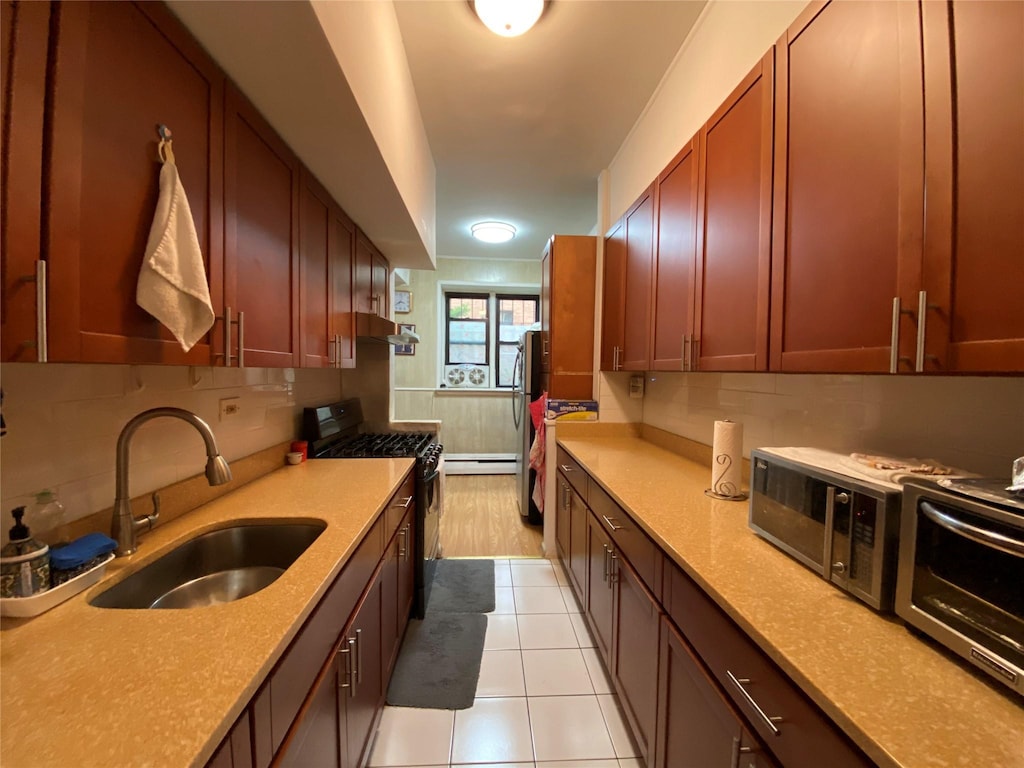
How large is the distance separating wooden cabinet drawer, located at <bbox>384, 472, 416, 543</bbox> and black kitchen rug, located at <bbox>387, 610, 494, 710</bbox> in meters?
0.67

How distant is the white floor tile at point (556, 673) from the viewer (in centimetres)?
171

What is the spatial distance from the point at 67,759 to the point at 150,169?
3.39 ft

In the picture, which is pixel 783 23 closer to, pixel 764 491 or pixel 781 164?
pixel 781 164

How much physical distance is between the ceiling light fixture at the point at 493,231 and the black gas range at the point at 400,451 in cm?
220

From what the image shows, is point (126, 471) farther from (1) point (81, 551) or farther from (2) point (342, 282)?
(2) point (342, 282)

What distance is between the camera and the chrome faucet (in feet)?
3.28

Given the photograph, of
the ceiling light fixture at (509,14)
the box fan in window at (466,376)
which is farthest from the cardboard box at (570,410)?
the box fan in window at (466,376)

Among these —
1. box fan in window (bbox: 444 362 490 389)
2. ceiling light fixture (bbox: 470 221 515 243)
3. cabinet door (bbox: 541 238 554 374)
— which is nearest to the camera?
cabinet door (bbox: 541 238 554 374)

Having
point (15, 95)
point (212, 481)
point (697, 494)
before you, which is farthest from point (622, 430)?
point (15, 95)

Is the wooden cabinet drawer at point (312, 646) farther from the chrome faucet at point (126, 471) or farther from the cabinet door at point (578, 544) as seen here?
the cabinet door at point (578, 544)

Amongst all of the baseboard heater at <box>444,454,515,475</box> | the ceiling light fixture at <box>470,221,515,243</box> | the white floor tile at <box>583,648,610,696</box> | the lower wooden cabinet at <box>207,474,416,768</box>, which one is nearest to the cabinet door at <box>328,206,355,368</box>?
the lower wooden cabinet at <box>207,474,416,768</box>

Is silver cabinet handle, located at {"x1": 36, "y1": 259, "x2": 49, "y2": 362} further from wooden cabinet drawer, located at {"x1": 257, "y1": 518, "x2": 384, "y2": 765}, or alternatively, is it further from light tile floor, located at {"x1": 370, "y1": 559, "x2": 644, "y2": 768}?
light tile floor, located at {"x1": 370, "y1": 559, "x2": 644, "y2": 768}

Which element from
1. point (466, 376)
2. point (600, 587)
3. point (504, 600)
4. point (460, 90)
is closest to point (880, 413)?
point (600, 587)

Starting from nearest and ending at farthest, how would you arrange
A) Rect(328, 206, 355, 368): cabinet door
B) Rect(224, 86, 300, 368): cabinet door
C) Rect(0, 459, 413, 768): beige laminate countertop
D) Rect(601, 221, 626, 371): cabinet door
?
1. Rect(0, 459, 413, 768): beige laminate countertop
2. Rect(224, 86, 300, 368): cabinet door
3. Rect(328, 206, 355, 368): cabinet door
4. Rect(601, 221, 626, 371): cabinet door
